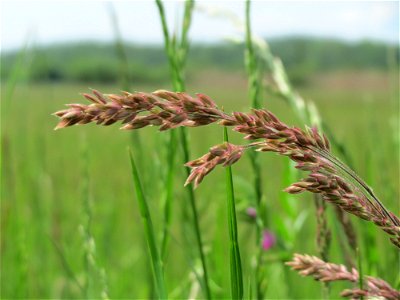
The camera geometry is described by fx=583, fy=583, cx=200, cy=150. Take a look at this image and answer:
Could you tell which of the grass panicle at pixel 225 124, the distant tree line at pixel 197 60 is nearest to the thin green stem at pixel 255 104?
the grass panicle at pixel 225 124

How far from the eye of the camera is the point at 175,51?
679 millimetres

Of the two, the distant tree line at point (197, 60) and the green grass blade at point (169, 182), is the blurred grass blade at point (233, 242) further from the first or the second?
the distant tree line at point (197, 60)

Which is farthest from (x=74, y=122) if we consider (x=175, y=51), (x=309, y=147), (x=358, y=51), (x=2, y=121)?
(x=358, y=51)

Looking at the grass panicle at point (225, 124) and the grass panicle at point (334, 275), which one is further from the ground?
the grass panicle at point (225, 124)

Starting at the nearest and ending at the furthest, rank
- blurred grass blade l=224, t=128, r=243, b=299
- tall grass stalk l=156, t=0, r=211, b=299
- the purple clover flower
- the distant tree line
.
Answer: blurred grass blade l=224, t=128, r=243, b=299
tall grass stalk l=156, t=0, r=211, b=299
the purple clover flower
the distant tree line

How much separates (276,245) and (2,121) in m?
0.57

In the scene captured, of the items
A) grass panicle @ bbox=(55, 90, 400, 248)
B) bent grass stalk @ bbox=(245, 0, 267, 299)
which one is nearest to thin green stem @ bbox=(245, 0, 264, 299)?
bent grass stalk @ bbox=(245, 0, 267, 299)

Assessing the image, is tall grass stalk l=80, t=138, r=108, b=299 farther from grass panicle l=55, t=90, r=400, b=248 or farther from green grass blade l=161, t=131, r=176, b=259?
grass panicle l=55, t=90, r=400, b=248

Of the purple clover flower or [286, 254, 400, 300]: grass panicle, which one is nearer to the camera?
[286, 254, 400, 300]: grass panicle

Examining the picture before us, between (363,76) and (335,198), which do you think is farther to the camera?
(363,76)

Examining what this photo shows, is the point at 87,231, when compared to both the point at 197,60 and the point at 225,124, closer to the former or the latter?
the point at 225,124

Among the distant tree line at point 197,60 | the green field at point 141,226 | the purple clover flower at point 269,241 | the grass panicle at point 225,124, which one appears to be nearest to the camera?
the grass panicle at point 225,124

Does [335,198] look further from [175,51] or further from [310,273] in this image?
[175,51]

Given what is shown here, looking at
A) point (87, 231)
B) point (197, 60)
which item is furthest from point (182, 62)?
point (197, 60)
